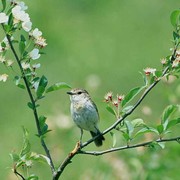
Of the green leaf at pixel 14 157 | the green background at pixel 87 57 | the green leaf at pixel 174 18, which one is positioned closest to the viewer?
the green leaf at pixel 14 157

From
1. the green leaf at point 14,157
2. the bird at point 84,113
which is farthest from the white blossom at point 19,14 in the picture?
the bird at point 84,113

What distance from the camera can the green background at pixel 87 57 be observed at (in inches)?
297

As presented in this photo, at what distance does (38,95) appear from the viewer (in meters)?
3.03

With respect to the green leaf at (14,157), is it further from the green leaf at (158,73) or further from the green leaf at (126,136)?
the green leaf at (158,73)

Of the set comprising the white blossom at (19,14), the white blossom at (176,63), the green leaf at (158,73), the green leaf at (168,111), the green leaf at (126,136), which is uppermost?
the white blossom at (19,14)

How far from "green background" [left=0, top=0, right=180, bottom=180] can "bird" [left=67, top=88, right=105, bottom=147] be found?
2.18 ft

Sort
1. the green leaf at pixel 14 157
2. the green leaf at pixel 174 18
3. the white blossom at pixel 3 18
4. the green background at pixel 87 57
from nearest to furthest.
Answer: the white blossom at pixel 3 18 → the green leaf at pixel 14 157 → the green leaf at pixel 174 18 → the green background at pixel 87 57

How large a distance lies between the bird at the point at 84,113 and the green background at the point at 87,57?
26.2 inches

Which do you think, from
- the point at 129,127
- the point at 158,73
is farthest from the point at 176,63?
the point at 129,127

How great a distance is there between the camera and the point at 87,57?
11.2 meters

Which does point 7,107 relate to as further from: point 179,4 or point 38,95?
point 38,95

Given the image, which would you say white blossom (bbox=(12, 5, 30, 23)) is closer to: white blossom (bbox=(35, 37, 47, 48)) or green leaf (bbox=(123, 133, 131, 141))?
white blossom (bbox=(35, 37, 47, 48))

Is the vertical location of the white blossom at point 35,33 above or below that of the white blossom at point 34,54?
above

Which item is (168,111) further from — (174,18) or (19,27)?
(19,27)
